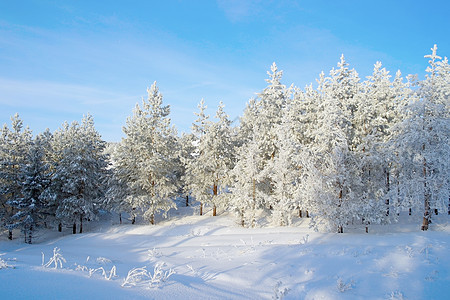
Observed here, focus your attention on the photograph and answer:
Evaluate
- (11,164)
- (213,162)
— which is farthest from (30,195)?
(213,162)

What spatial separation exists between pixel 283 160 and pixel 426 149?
10.8 metres

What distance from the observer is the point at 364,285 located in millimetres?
7156

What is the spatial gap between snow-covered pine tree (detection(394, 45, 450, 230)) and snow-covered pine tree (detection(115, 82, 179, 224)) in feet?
71.4

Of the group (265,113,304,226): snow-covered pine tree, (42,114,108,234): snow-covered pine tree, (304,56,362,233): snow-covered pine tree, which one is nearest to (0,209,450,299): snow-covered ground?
(304,56,362,233): snow-covered pine tree

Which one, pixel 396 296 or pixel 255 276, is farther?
pixel 255 276

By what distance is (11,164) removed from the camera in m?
26.2

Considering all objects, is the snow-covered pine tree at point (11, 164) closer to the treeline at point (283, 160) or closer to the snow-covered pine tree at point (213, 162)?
the treeline at point (283, 160)

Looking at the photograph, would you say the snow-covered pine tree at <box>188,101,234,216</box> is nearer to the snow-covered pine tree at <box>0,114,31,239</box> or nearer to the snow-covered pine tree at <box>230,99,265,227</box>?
the snow-covered pine tree at <box>230,99,265,227</box>

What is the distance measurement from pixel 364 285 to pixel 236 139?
2663 centimetres

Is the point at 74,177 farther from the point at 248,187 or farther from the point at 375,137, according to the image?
the point at 375,137

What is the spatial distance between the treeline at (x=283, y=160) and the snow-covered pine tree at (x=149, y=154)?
0.12 m

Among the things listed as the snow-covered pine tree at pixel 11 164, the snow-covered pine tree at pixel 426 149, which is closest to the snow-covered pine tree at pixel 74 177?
the snow-covered pine tree at pixel 11 164

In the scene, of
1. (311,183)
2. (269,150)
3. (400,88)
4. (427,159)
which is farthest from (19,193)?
(400,88)

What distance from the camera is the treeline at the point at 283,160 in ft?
60.5
